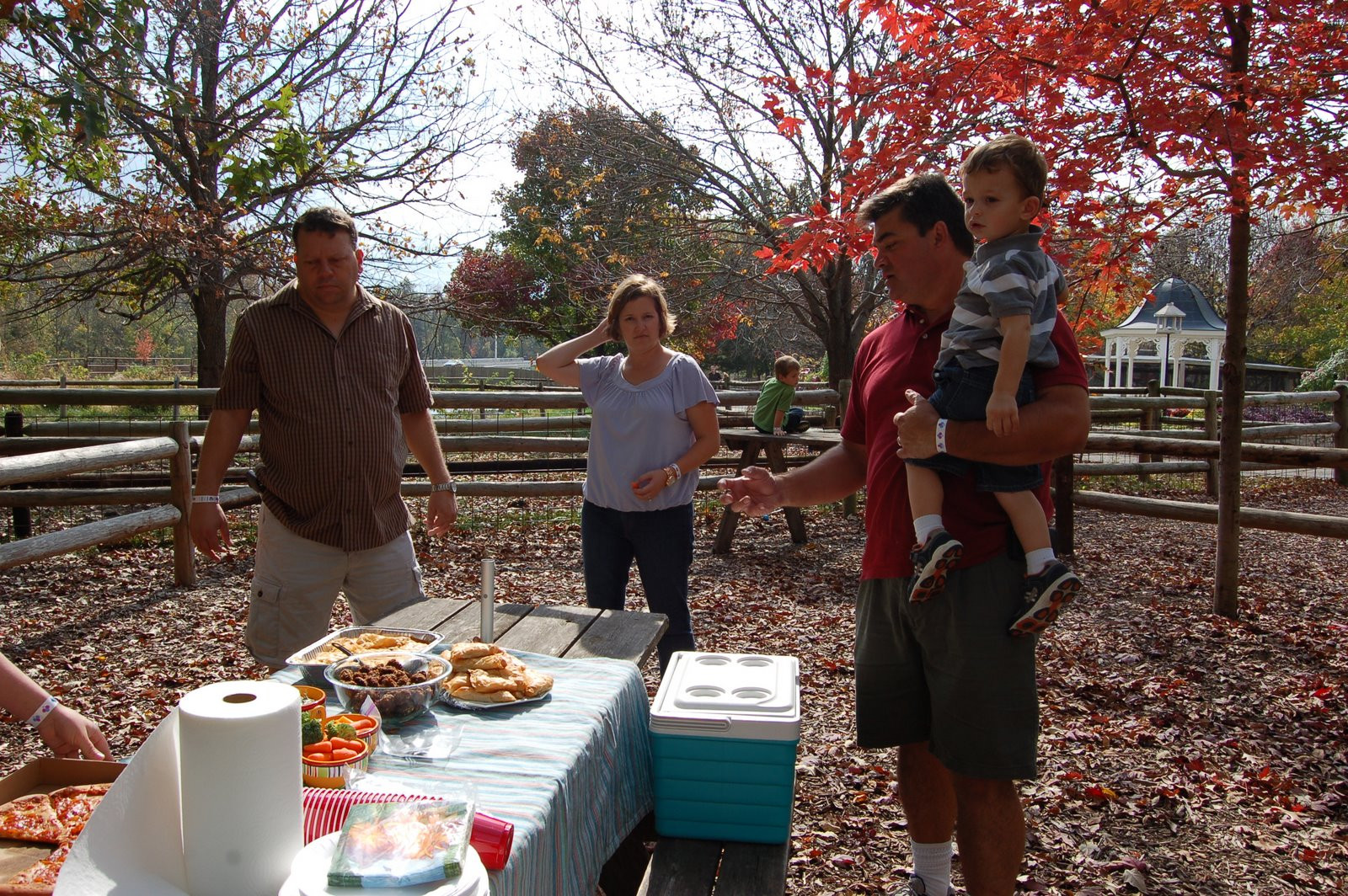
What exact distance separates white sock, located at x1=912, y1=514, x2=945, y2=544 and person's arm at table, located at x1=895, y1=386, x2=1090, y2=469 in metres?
0.14

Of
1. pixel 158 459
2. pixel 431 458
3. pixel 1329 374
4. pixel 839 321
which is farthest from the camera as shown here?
pixel 1329 374

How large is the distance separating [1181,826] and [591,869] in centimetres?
233

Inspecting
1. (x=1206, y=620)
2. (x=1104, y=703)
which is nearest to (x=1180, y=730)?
(x=1104, y=703)

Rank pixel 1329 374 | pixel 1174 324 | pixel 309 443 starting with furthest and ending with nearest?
pixel 1174 324
pixel 1329 374
pixel 309 443

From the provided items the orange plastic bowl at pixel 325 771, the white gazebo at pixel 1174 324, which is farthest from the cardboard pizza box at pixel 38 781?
the white gazebo at pixel 1174 324

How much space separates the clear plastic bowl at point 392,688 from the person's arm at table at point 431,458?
1.40 meters

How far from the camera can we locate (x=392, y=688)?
6.43 ft

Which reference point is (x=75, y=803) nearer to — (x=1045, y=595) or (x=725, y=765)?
(x=725, y=765)

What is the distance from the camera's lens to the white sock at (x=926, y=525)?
211 centimetres

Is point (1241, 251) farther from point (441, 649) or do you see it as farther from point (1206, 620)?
point (441, 649)

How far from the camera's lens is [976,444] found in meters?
2.07

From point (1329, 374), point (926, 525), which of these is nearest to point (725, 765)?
point (926, 525)

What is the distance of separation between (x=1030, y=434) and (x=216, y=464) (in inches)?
102

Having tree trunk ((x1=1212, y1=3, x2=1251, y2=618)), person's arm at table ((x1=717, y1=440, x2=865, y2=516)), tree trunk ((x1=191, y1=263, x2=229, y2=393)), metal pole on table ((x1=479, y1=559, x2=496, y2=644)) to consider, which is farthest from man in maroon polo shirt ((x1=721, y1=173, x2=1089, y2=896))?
tree trunk ((x1=191, y1=263, x2=229, y2=393))
